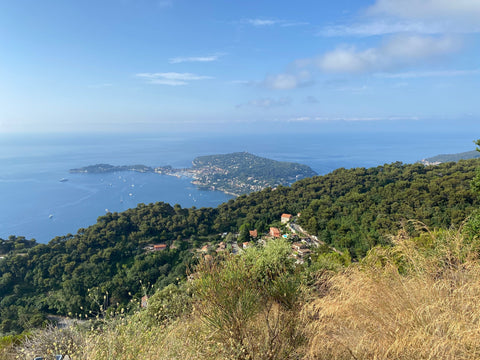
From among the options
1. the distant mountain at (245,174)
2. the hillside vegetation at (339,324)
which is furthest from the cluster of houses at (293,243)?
the distant mountain at (245,174)

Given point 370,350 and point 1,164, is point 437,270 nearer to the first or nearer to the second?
point 370,350

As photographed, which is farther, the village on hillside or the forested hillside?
the village on hillside

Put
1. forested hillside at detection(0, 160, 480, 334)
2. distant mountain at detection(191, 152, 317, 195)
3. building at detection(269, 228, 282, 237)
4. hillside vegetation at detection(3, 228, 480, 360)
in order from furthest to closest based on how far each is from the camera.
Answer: distant mountain at detection(191, 152, 317, 195), building at detection(269, 228, 282, 237), forested hillside at detection(0, 160, 480, 334), hillside vegetation at detection(3, 228, 480, 360)

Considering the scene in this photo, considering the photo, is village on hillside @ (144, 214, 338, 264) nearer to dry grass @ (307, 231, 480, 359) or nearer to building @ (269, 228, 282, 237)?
building @ (269, 228, 282, 237)

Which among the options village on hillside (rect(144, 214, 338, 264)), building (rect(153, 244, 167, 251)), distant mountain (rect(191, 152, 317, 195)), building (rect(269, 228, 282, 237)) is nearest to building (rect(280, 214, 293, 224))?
village on hillside (rect(144, 214, 338, 264))

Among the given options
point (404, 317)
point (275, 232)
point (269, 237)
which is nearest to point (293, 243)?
point (269, 237)
